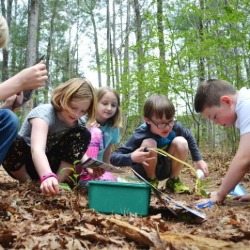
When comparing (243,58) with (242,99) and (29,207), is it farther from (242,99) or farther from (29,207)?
(29,207)

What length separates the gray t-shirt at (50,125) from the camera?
280 cm

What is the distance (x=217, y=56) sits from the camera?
6.84 m

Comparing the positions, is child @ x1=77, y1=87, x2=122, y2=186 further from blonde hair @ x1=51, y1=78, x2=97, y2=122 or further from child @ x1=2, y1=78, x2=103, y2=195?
blonde hair @ x1=51, y1=78, x2=97, y2=122

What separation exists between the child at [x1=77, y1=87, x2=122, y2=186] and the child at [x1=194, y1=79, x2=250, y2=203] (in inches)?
44.1

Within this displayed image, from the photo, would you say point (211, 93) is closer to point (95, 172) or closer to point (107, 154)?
point (95, 172)

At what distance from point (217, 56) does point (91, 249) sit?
6066 mm

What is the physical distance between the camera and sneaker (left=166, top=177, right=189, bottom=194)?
322 cm

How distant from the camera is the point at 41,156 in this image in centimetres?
236

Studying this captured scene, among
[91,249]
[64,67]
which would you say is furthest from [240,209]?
[64,67]

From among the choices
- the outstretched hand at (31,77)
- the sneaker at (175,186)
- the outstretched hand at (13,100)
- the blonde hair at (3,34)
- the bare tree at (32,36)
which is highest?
the bare tree at (32,36)

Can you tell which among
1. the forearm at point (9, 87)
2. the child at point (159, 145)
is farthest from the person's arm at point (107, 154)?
the forearm at point (9, 87)

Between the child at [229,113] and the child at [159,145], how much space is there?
1.46 feet

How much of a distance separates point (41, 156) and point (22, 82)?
557 millimetres

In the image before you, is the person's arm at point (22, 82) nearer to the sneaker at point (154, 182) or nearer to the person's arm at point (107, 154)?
the sneaker at point (154, 182)
